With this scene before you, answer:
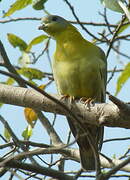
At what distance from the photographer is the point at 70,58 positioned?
4.97 meters

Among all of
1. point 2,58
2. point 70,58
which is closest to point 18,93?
point 2,58

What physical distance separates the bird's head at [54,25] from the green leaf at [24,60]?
548 millimetres

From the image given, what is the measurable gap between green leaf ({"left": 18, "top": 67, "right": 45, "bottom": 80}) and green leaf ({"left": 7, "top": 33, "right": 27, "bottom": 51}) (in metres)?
0.43

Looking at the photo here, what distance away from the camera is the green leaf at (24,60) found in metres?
4.86

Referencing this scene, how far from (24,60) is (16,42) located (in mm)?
213

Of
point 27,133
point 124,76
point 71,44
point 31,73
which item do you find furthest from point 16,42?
point 124,76

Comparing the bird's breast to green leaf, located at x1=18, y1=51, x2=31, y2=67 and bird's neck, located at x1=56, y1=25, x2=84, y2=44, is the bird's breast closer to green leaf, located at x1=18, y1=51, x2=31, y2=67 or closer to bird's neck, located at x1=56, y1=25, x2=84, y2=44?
green leaf, located at x1=18, y1=51, x2=31, y2=67

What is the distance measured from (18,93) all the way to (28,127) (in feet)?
2.80

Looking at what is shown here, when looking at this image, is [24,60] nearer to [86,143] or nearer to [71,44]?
[71,44]

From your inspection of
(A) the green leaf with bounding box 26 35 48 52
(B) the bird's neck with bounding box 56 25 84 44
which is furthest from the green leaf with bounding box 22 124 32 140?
(B) the bird's neck with bounding box 56 25 84 44

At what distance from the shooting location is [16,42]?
4.79 metres

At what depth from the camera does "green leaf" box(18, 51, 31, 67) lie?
4855 mm

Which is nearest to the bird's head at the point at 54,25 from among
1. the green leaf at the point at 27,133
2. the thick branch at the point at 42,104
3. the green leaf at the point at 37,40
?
the green leaf at the point at 37,40

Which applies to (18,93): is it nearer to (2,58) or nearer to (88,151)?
(2,58)
